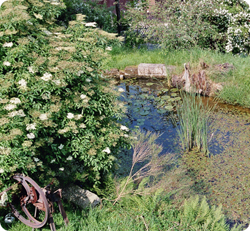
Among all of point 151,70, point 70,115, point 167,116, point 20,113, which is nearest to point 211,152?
point 167,116

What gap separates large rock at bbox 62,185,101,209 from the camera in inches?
113

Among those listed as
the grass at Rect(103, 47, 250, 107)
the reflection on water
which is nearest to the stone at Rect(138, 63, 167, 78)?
the grass at Rect(103, 47, 250, 107)

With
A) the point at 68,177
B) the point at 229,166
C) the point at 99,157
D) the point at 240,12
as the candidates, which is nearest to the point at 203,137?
the point at 229,166

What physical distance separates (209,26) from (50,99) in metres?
6.38

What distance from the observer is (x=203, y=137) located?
4.03m

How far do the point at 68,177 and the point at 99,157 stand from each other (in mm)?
458

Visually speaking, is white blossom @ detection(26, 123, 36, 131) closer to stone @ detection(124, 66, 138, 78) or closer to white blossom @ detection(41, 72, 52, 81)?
white blossom @ detection(41, 72, 52, 81)

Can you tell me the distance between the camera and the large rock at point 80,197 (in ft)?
9.45

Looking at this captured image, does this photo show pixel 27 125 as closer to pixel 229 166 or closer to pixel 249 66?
pixel 229 166

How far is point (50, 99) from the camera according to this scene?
258 centimetres

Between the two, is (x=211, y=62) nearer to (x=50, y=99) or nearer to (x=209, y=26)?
(x=209, y=26)

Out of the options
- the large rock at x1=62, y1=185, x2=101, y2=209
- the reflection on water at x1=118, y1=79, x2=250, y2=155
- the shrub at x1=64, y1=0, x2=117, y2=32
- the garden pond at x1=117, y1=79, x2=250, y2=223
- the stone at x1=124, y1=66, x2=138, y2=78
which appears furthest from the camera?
the shrub at x1=64, y1=0, x2=117, y2=32

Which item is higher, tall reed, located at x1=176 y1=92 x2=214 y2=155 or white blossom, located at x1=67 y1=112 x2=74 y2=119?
white blossom, located at x1=67 y1=112 x2=74 y2=119

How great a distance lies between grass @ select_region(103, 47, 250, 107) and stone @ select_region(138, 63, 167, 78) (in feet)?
0.96
